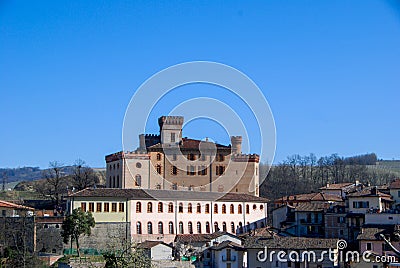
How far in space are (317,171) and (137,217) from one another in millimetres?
52616

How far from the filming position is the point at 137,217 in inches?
2000

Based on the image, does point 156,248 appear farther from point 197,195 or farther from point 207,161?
point 207,161

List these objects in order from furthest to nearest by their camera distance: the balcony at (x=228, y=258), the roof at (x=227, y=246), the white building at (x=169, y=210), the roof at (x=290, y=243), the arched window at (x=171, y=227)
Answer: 1. the arched window at (x=171, y=227)
2. the white building at (x=169, y=210)
3. the roof at (x=227, y=246)
4. the balcony at (x=228, y=258)
5. the roof at (x=290, y=243)

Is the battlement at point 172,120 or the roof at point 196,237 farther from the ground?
the battlement at point 172,120

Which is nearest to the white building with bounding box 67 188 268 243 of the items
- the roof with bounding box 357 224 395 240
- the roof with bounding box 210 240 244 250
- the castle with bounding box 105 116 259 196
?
the castle with bounding box 105 116 259 196

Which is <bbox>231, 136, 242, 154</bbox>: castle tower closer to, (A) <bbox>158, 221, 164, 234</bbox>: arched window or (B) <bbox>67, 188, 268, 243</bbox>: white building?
(B) <bbox>67, 188, 268, 243</bbox>: white building

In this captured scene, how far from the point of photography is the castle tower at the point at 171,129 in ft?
216

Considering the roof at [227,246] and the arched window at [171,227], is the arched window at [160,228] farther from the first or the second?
the roof at [227,246]

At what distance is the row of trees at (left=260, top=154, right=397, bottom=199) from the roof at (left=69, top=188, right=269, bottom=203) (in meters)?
19.9

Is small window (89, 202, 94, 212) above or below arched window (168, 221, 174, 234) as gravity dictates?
above

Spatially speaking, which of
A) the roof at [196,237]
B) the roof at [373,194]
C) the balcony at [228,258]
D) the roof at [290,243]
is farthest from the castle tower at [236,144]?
the balcony at [228,258]

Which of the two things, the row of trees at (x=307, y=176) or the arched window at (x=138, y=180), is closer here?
the arched window at (x=138, y=180)

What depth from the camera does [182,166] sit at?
2485 inches

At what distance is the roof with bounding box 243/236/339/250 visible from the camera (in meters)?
43.8
